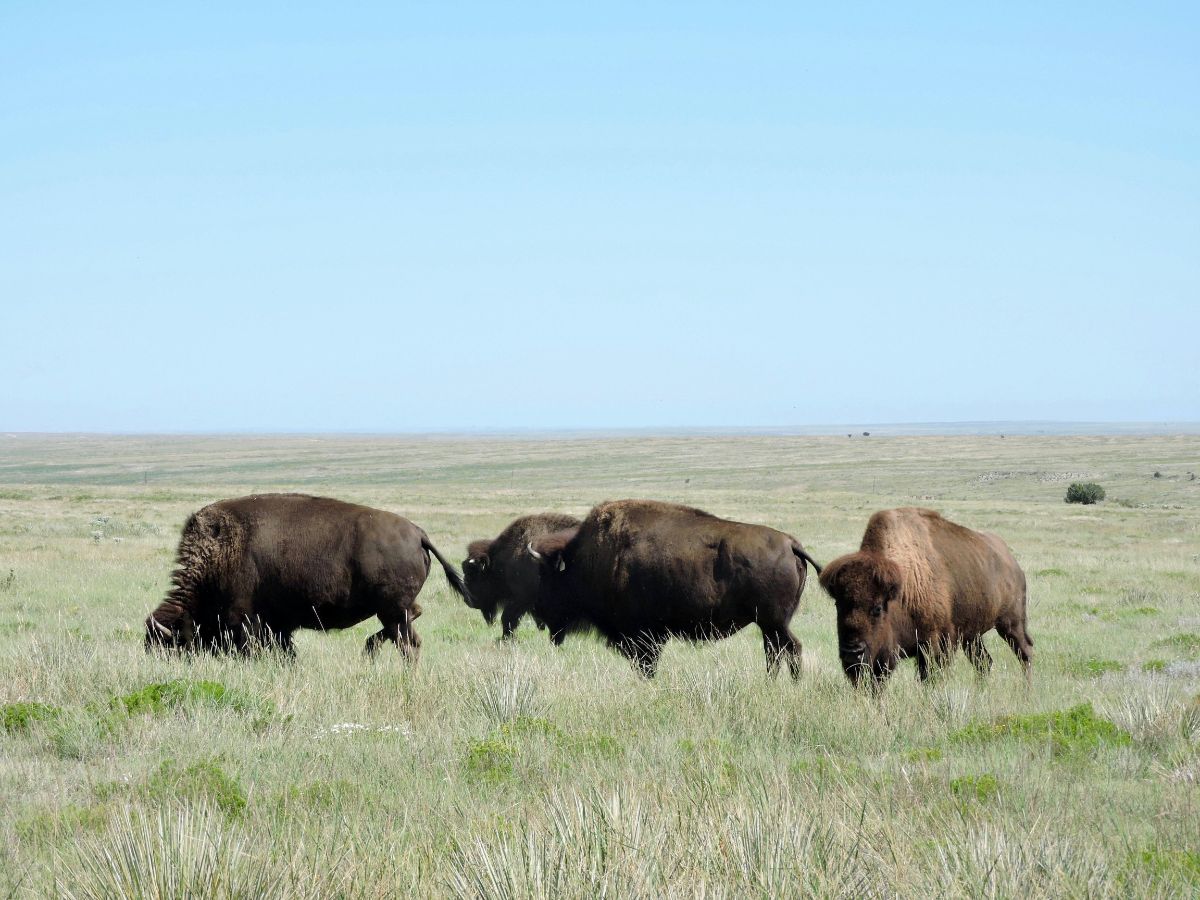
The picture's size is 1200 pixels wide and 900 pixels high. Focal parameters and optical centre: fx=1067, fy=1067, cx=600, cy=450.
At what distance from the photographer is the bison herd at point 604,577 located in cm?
973

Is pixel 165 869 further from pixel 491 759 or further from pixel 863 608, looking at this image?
pixel 863 608

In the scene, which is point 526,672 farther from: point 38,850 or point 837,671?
point 38,850

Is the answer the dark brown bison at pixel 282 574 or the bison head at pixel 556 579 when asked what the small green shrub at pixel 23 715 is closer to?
the dark brown bison at pixel 282 574

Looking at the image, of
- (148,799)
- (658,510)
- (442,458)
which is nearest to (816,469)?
(442,458)

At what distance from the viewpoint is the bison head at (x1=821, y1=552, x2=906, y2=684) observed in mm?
8094

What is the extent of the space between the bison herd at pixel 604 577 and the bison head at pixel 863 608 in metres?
0.84

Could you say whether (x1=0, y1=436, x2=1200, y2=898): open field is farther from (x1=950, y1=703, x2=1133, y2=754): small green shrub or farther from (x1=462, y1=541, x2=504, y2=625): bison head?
(x1=462, y1=541, x2=504, y2=625): bison head

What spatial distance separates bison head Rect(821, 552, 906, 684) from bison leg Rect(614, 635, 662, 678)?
2.17m

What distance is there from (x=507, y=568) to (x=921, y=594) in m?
6.27

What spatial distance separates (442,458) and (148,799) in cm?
13138

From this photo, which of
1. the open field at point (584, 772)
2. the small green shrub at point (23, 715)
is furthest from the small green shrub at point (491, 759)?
the small green shrub at point (23, 715)

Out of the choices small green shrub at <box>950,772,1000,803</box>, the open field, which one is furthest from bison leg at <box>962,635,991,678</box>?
small green shrub at <box>950,772,1000,803</box>

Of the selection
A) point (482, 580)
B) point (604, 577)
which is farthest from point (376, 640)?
point (482, 580)

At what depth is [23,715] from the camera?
6508mm
